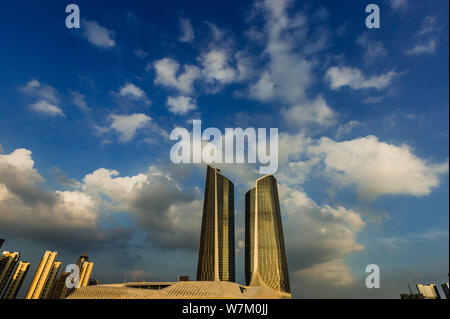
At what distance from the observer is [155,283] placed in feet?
585

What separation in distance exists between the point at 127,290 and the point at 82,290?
32072 mm
